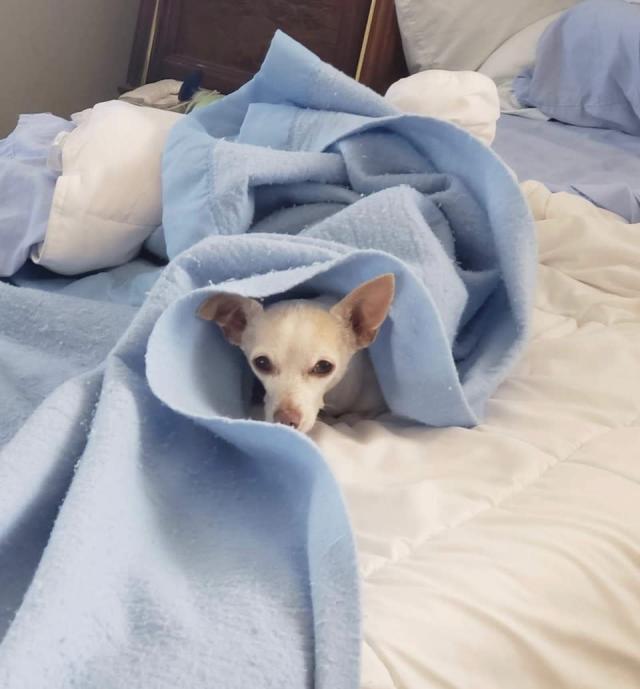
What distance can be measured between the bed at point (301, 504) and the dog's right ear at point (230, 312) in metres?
0.03

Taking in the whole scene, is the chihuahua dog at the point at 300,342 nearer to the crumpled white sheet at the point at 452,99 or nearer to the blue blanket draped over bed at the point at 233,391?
the blue blanket draped over bed at the point at 233,391

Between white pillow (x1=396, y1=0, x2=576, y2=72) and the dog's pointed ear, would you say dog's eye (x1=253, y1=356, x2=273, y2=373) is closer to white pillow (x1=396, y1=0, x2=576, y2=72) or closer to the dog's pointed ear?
the dog's pointed ear

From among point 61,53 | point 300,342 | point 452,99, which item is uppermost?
point 452,99

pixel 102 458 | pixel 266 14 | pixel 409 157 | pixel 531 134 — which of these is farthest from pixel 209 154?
pixel 266 14

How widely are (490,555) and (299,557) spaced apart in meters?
0.13

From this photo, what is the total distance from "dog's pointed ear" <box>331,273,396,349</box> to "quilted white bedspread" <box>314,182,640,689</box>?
9 centimetres

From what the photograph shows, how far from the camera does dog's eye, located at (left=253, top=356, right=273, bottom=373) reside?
0.82 metres

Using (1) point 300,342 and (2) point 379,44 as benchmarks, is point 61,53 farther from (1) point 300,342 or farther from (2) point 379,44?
(1) point 300,342

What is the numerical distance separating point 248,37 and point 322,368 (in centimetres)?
160

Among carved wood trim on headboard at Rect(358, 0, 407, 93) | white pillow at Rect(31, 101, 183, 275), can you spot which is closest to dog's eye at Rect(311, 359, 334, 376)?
white pillow at Rect(31, 101, 183, 275)

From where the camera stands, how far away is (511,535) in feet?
1.90

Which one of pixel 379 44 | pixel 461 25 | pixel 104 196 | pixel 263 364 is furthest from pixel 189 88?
pixel 263 364

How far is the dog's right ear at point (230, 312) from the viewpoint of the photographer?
0.73 metres

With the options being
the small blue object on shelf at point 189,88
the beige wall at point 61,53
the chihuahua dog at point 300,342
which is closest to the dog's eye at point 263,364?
the chihuahua dog at point 300,342
